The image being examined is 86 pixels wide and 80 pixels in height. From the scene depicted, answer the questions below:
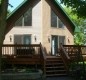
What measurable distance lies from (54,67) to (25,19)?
7.85 m

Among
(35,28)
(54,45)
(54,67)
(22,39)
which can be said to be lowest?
(54,67)

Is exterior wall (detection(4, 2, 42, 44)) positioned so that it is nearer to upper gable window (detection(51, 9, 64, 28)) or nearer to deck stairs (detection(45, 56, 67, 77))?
upper gable window (detection(51, 9, 64, 28))

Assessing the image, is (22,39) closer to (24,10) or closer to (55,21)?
(24,10)

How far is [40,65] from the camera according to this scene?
22000 millimetres

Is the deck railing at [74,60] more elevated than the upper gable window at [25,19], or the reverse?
the upper gable window at [25,19]

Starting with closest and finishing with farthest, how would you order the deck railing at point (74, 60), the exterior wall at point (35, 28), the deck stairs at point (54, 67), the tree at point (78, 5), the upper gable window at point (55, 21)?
the deck railing at point (74, 60), the tree at point (78, 5), the deck stairs at point (54, 67), the exterior wall at point (35, 28), the upper gable window at point (55, 21)

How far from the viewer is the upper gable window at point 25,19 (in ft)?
90.7

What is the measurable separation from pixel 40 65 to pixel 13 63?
198 centimetres

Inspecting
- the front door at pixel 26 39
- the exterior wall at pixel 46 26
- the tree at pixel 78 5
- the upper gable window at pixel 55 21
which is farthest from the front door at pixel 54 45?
the tree at pixel 78 5

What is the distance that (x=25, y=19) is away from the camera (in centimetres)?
2772

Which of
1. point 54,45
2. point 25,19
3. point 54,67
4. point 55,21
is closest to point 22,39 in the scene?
point 25,19

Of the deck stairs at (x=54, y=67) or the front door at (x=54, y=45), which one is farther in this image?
the front door at (x=54, y=45)

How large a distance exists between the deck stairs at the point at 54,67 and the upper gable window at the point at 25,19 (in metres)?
6.35

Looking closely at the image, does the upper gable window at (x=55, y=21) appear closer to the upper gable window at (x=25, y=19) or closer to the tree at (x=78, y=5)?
the upper gable window at (x=25, y=19)
